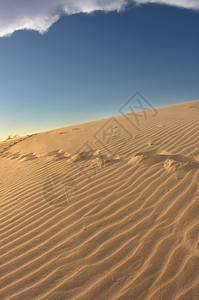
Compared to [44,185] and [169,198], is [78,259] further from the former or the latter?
[44,185]

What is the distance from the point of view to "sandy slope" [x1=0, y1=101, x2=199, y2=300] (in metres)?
1.87

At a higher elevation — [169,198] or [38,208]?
[38,208]

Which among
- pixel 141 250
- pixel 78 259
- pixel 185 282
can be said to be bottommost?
pixel 185 282

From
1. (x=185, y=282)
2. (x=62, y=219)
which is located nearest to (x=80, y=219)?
(x=62, y=219)

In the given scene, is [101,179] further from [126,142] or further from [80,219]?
[126,142]

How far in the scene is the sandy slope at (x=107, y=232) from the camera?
73.6 inches

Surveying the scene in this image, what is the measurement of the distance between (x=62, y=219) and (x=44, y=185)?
1.45 metres

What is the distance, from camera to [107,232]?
97.1 inches

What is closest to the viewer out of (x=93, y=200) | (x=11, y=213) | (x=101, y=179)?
(x=93, y=200)

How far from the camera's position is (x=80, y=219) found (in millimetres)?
2801

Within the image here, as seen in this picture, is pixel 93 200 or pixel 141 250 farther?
pixel 93 200

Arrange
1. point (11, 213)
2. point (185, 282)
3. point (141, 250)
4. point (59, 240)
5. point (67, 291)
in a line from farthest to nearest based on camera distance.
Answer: point (11, 213), point (59, 240), point (141, 250), point (67, 291), point (185, 282)

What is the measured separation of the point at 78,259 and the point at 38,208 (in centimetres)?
142

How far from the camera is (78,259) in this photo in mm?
2178
